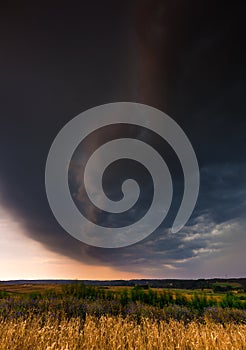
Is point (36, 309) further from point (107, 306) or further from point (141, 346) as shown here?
point (141, 346)

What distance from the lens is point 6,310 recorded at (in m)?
9.44

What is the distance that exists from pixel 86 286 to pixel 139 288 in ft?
8.61

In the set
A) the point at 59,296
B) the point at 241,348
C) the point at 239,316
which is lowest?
the point at 241,348

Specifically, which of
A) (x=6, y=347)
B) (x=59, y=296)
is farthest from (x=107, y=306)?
(x=6, y=347)

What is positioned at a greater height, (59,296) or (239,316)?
(59,296)

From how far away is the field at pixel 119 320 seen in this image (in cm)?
596

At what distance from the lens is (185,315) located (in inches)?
417

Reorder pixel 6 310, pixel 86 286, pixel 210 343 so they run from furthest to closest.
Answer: pixel 86 286, pixel 6 310, pixel 210 343

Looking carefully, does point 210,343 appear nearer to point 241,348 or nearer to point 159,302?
point 241,348

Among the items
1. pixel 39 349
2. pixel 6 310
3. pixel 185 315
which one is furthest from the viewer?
pixel 185 315

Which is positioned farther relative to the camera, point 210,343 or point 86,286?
point 86,286

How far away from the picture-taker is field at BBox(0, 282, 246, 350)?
5.96 m

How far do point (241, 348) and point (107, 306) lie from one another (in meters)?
5.92

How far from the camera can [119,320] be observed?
7535 mm
